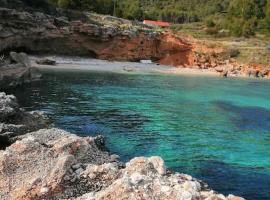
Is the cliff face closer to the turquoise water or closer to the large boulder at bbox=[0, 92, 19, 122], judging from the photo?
the turquoise water

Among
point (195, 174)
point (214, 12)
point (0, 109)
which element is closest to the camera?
point (195, 174)

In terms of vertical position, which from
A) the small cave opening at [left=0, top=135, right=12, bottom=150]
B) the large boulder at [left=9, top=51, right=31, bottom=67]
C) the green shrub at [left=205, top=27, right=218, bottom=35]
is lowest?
the small cave opening at [left=0, top=135, right=12, bottom=150]

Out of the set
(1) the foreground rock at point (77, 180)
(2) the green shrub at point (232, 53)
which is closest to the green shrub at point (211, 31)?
(2) the green shrub at point (232, 53)

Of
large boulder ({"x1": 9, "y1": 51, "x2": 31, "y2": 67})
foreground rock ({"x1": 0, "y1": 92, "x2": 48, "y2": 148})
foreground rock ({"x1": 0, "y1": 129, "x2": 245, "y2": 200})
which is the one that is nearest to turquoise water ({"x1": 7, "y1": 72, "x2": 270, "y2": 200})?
foreground rock ({"x1": 0, "y1": 92, "x2": 48, "y2": 148})

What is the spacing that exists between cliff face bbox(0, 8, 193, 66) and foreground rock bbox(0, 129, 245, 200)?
169 ft

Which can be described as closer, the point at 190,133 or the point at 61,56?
the point at 190,133

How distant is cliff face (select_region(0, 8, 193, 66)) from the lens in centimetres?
6362

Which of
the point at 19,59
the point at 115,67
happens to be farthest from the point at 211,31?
the point at 19,59

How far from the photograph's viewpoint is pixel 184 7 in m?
161

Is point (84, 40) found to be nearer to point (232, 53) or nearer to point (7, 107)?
point (232, 53)

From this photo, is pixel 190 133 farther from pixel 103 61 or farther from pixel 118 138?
pixel 103 61

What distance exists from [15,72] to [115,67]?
2594 centimetres

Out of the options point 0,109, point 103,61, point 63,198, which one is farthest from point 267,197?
point 103,61

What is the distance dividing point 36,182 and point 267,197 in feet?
34.1
